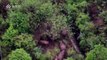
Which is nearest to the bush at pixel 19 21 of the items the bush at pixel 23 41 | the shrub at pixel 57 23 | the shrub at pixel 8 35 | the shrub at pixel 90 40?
the shrub at pixel 8 35

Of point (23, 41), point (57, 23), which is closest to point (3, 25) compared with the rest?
point (23, 41)

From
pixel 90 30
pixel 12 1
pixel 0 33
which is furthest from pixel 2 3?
pixel 90 30

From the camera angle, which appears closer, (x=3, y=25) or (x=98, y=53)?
(x=98, y=53)

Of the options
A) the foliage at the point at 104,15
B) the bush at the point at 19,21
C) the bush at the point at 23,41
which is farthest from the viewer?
the foliage at the point at 104,15

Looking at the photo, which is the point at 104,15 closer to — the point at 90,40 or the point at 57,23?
the point at 90,40

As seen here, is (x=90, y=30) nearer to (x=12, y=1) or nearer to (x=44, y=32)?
(x=44, y=32)

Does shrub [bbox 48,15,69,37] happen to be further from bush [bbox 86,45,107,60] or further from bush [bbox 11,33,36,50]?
bush [bbox 86,45,107,60]

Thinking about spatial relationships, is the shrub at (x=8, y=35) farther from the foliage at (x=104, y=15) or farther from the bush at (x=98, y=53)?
the foliage at (x=104, y=15)
